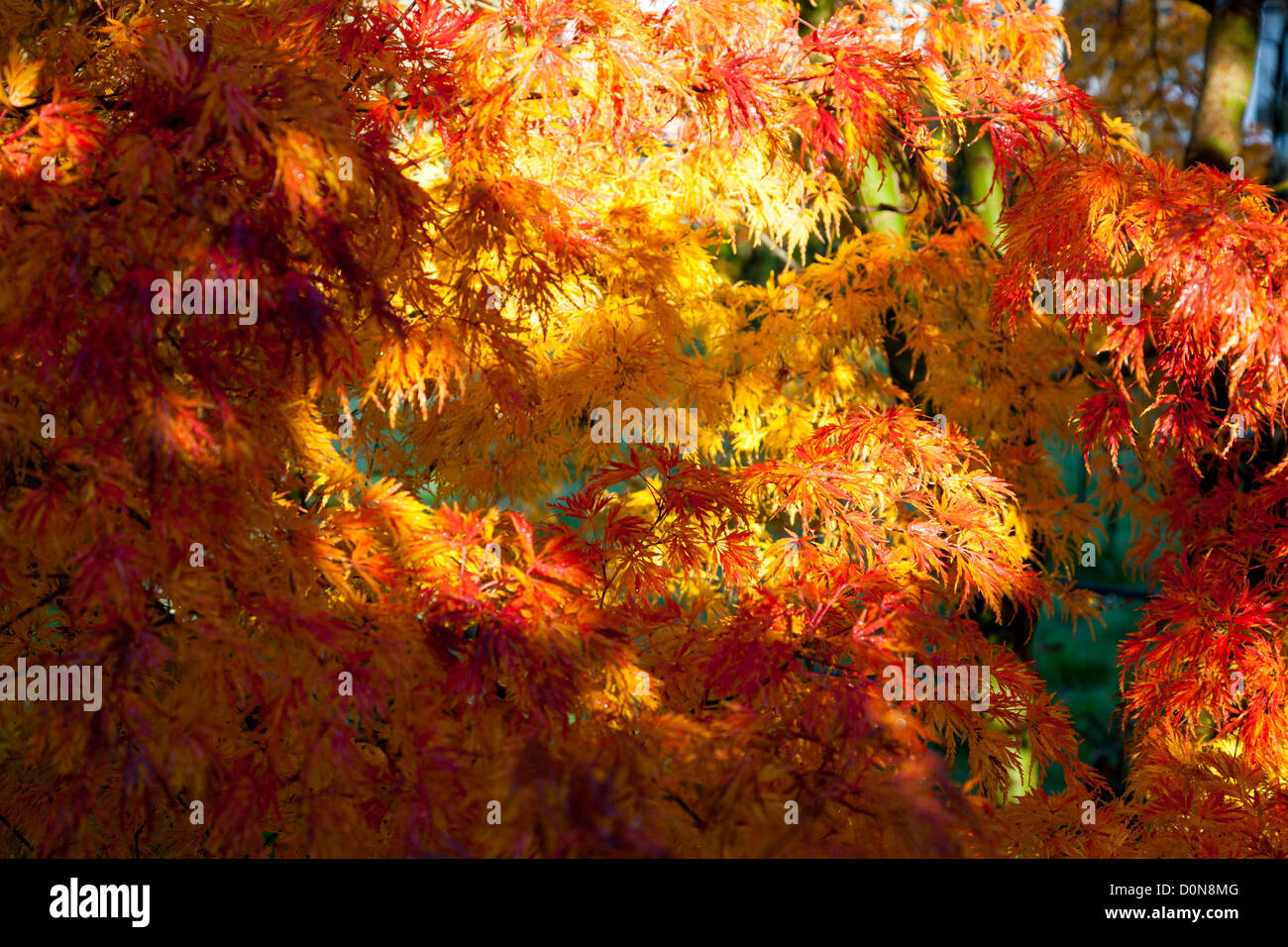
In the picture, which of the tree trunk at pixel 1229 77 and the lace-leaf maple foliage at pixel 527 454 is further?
the tree trunk at pixel 1229 77

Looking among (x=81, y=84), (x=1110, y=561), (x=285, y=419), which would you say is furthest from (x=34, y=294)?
(x=1110, y=561)

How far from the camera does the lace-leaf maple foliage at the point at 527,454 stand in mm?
1643

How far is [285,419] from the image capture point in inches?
77.2

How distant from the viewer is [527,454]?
9.29ft

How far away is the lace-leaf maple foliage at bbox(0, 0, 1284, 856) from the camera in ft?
5.39

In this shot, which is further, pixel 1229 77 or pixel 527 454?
pixel 1229 77

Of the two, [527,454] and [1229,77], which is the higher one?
[1229,77]

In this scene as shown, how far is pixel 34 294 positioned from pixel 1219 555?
290cm

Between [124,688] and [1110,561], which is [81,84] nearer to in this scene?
[124,688]

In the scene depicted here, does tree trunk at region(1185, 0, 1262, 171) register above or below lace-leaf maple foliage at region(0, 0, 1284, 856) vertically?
above

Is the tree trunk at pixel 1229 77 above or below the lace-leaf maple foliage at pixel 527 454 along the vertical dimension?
above

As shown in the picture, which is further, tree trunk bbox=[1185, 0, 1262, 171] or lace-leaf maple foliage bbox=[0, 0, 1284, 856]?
tree trunk bbox=[1185, 0, 1262, 171]
